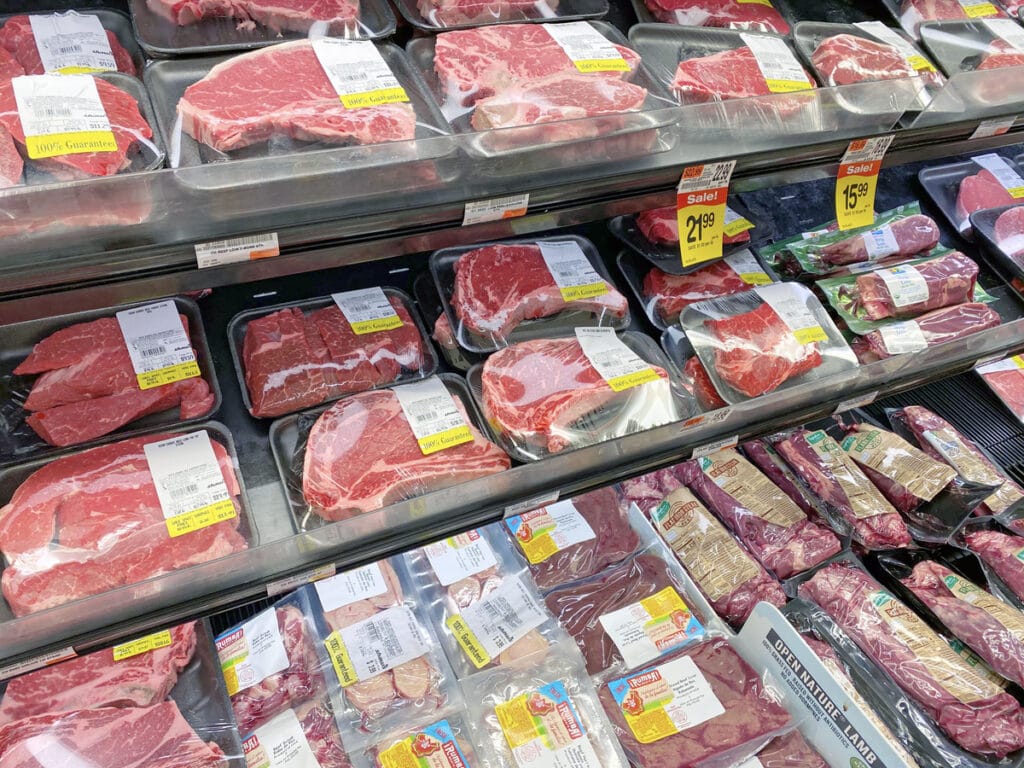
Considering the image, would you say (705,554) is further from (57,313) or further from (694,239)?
(57,313)

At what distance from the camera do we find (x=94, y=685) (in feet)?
5.39

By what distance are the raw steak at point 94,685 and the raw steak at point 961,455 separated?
2139mm

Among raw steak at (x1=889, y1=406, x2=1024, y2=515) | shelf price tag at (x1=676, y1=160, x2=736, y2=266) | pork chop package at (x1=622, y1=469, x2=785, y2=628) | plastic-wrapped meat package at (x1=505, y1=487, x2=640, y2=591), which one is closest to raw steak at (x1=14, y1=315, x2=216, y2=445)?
plastic-wrapped meat package at (x1=505, y1=487, x2=640, y2=591)

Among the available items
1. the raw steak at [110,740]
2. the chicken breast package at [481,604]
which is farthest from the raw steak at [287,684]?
the chicken breast package at [481,604]

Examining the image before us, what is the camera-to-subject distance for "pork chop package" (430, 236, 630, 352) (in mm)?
1856

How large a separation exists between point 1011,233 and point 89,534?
2.66 m

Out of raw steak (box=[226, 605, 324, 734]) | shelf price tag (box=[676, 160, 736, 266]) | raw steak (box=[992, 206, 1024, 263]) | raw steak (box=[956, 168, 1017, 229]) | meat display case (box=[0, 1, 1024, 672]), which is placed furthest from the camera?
raw steak (box=[956, 168, 1017, 229])

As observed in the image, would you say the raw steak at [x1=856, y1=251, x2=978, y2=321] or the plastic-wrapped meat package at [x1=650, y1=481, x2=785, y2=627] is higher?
the raw steak at [x1=856, y1=251, x2=978, y2=321]

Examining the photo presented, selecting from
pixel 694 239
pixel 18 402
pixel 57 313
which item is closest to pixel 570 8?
pixel 694 239

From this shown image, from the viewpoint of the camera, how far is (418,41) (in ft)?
5.50

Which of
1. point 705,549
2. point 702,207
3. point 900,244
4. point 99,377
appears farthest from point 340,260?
point 900,244

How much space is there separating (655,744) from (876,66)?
160cm

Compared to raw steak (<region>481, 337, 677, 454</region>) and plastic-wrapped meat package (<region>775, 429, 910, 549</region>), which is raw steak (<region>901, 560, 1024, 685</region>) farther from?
raw steak (<region>481, 337, 677, 454</region>)

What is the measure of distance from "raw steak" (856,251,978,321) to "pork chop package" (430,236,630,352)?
2.22 feet
